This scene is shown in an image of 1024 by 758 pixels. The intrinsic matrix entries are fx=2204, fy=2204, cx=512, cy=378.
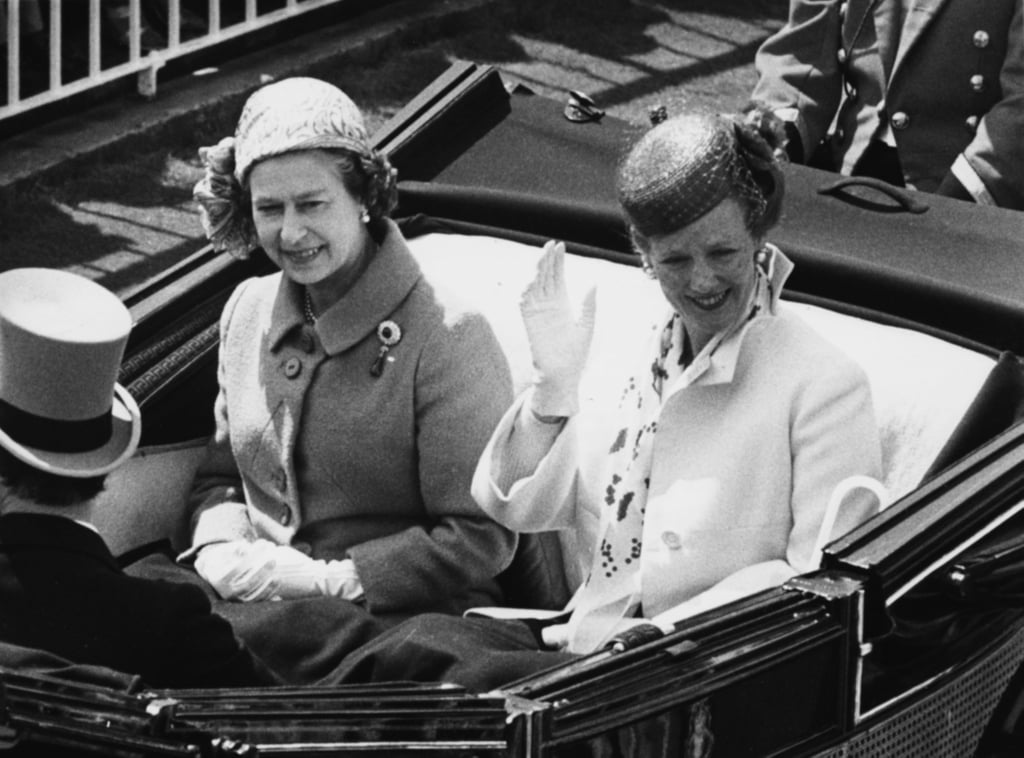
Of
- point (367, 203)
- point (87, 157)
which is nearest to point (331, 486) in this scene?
point (367, 203)

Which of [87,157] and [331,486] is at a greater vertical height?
[331,486]

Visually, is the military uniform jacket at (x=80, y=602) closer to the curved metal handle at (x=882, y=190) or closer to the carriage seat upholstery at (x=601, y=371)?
the carriage seat upholstery at (x=601, y=371)

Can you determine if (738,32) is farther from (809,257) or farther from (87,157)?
(809,257)

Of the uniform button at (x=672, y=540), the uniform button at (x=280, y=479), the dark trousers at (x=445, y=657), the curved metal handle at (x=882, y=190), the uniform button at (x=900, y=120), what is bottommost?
the uniform button at (x=280, y=479)

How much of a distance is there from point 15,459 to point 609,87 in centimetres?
534

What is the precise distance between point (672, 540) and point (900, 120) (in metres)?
1.59

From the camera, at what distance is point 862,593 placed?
2982 millimetres

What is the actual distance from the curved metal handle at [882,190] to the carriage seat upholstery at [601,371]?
362 millimetres

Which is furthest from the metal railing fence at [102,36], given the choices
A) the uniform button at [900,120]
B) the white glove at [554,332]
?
the white glove at [554,332]

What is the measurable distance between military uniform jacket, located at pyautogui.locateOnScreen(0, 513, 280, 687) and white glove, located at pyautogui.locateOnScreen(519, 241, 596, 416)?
707 mm

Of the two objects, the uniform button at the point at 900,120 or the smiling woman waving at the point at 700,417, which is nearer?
the smiling woman waving at the point at 700,417

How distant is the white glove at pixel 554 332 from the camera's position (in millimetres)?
3383

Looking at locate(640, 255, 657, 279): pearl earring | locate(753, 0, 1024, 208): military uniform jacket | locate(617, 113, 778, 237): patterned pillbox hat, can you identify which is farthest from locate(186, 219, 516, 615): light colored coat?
locate(753, 0, 1024, 208): military uniform jacket

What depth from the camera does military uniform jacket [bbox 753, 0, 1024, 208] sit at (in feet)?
14.6
